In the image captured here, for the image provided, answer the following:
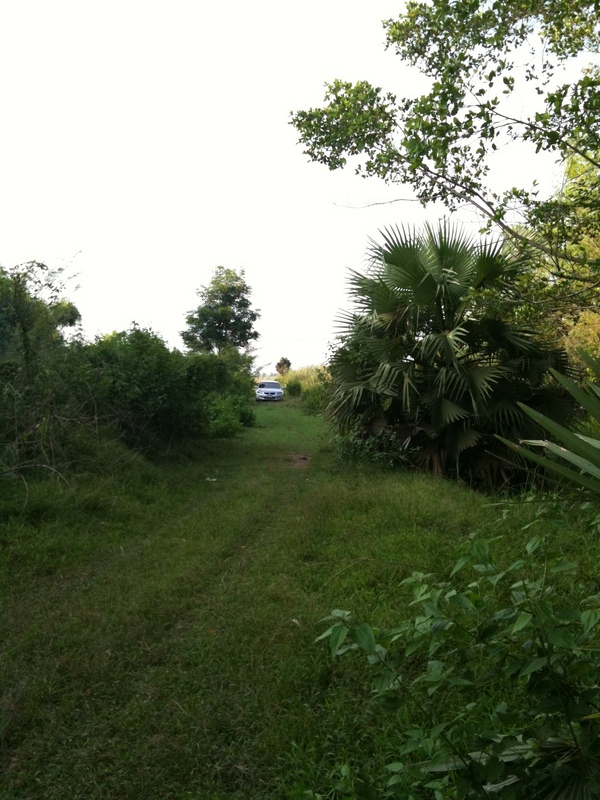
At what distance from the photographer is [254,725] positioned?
3203mm

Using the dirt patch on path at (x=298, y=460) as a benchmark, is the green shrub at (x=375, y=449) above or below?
above

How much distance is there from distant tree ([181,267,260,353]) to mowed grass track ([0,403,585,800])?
27933 millimetres

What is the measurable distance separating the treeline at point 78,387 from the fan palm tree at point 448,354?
4104 mm

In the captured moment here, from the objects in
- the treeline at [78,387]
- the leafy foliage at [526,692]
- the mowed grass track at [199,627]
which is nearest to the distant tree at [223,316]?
the treeline at [78,387]

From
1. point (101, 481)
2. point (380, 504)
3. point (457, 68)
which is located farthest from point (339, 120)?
point (101, 481)

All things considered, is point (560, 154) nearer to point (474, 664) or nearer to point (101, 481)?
point (474, 664)

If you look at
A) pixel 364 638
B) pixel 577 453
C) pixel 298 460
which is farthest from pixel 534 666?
pixel 298 460

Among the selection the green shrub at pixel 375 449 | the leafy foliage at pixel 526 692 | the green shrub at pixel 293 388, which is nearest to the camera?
the leafy foliage at pixel 526 692

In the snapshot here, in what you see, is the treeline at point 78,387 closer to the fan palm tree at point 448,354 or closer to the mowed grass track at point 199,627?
the mowed grass track at point 199,627

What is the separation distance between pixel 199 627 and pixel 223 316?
32444 mm

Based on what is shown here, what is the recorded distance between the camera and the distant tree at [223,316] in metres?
35.9

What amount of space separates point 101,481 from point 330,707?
5.90 meters

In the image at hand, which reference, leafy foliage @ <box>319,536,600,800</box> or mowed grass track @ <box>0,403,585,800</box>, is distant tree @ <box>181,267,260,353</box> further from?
leafy foliage @ <box>319,536,600,800</box>

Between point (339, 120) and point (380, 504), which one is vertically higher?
point (339, 120)
